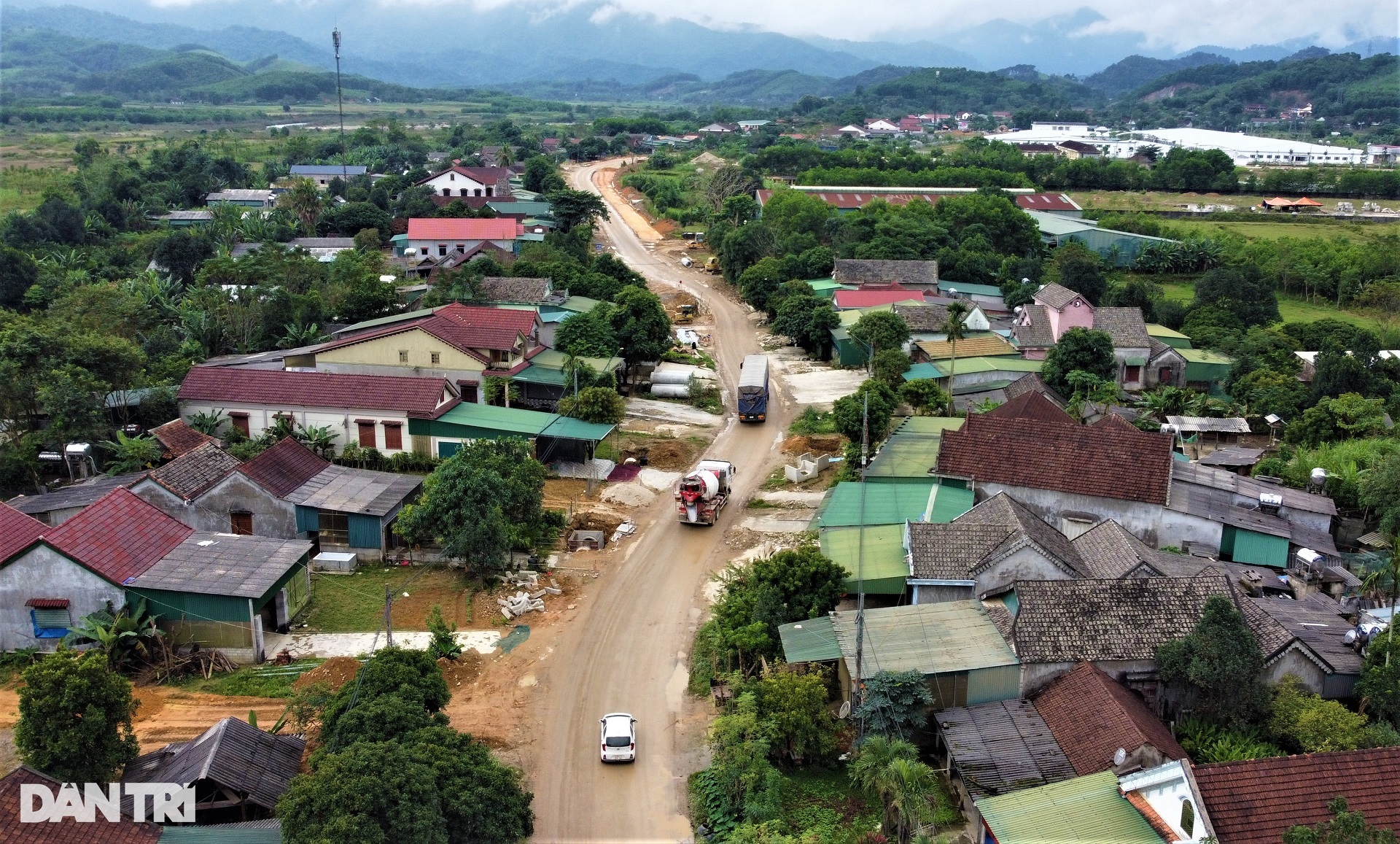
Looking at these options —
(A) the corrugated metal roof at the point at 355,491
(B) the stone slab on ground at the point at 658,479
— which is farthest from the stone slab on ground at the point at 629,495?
(A) the corrugated metal roof at the point at 355,491

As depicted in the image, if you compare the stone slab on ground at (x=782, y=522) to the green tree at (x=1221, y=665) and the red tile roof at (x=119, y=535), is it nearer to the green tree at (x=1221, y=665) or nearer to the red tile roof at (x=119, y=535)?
the green tree at (x=1221, y=665)

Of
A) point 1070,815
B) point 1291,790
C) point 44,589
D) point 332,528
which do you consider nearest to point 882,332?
point 332,528

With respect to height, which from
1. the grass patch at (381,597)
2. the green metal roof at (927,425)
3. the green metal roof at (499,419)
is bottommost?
the grass patch at (381,597)

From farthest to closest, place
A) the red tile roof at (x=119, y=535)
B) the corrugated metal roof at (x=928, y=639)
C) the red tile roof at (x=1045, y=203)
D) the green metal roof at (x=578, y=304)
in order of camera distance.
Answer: the red tile roof at (x=1045, y=203) < the green metal roof at (x=578, y=304) < the red tile roof at (x=119, y=535) < the corrugated metal roof at (x=928, y=639)

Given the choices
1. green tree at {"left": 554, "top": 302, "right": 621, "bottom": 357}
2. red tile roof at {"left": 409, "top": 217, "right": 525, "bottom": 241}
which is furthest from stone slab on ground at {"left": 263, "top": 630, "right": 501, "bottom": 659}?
red tile roof at {"left": 409, "top": 217, "right": 525, "bottom": 241}

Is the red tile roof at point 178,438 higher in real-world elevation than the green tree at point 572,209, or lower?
lower

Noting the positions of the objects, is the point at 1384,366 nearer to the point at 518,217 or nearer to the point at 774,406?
the point at 774,406

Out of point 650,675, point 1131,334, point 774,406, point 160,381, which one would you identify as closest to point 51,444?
point 160,381

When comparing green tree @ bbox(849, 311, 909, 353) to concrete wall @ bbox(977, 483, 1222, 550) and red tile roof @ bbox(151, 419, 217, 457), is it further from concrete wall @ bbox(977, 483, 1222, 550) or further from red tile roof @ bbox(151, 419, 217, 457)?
red tile roof @ bbox(151, 419, 217, 457)
